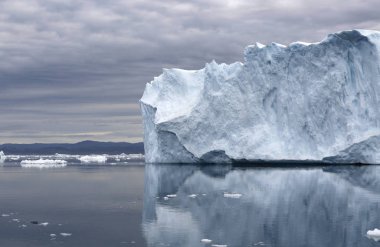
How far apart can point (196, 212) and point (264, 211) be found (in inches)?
67.4

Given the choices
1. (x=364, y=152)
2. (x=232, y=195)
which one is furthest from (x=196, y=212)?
(x=364, y=152)

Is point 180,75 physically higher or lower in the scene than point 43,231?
higher

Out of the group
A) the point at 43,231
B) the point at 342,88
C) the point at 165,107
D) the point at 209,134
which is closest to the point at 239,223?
the point at 43,231

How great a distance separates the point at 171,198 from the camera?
55.5 ft

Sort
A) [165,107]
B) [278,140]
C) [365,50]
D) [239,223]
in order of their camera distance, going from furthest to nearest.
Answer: [165,107] → [278,140] → [365,50] → [239,223]

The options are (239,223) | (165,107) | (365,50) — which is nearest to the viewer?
(239,223)

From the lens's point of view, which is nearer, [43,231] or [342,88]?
[43,231]

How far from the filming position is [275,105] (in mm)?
30984

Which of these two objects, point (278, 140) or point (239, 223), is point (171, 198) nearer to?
point (239, 223)

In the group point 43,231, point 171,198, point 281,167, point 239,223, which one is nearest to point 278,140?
point 281,167

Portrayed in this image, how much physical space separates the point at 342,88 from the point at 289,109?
3.18 meters

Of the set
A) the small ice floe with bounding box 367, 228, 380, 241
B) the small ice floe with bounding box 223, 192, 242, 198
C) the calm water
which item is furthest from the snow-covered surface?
the small ice floe with bounding box 367, 228, 380, 241

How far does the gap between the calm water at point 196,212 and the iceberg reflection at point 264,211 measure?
2cm

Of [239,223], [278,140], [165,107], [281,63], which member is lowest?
[239,223]
